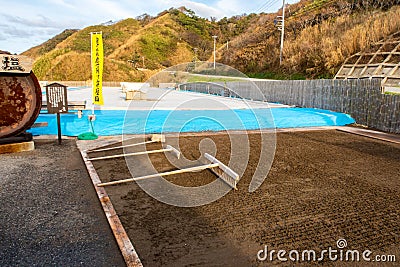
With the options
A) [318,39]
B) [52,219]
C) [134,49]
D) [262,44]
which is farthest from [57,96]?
[134,49]

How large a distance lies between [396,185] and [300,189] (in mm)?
1348

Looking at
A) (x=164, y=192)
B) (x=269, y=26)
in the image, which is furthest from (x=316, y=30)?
(x=164, y=192)

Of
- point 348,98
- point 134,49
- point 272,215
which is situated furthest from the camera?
point 134,49

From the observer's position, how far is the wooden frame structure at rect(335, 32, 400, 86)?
11.1m

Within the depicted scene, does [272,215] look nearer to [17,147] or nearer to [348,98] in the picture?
[17,147]

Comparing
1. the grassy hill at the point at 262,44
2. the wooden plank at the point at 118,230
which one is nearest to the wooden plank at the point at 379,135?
the wooden plank at the point at 118,230

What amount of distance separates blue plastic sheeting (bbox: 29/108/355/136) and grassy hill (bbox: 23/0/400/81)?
28.5ft

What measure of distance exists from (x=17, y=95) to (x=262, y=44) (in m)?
27.8

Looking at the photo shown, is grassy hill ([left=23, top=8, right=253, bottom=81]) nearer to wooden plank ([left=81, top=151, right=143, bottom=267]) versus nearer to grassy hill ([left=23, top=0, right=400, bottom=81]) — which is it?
grassy hill ([left=23, top=0, right=400, bottom=81])

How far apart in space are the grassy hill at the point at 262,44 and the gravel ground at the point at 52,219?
16.3 meters

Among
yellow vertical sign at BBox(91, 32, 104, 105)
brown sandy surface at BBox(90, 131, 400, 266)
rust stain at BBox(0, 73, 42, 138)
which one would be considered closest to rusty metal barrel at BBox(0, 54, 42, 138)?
rust stain at BBox(0, 73, 42, 138)

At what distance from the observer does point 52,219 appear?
281 centimetres

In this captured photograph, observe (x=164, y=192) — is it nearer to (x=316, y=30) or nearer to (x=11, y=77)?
(x=11, y=77)

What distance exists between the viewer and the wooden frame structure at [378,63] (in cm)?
1113
